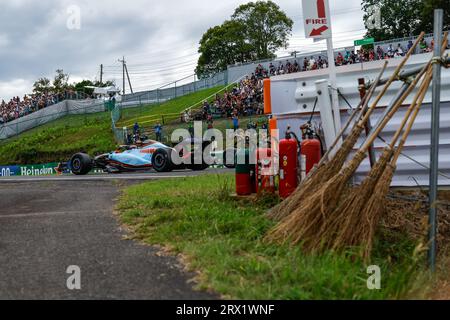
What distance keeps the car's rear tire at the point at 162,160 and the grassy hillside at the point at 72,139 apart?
12094 millimetres

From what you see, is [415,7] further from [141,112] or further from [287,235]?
[287,235]

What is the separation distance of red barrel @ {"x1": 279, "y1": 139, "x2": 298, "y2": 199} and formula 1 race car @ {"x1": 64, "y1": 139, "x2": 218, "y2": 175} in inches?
343

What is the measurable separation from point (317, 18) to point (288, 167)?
185cm

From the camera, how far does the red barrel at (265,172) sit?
262 inches

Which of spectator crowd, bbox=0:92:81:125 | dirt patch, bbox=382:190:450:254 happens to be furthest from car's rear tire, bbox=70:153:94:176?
spectator crowd, bbox=0:92:81:125

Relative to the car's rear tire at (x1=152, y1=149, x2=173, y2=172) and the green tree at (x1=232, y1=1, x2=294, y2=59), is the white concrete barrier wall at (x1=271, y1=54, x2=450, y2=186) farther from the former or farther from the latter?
the green tree at (x1=232, y1=1, x2=294, y2=59)

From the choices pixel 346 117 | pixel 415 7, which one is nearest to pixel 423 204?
pixel 346 117

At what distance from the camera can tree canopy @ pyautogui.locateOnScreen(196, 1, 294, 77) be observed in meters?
59.4

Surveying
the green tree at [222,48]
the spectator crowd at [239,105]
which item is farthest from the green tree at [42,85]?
the spectator crowd at [239,105]

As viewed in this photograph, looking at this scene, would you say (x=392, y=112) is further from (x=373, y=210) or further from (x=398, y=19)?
(x=398, y=19)

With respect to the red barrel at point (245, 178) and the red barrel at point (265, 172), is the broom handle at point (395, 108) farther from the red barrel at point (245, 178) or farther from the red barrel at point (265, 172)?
the red barrel at point (245, 178)

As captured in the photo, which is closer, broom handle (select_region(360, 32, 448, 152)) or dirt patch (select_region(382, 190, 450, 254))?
broom handle (select_region(360, 32, 448, 152))
